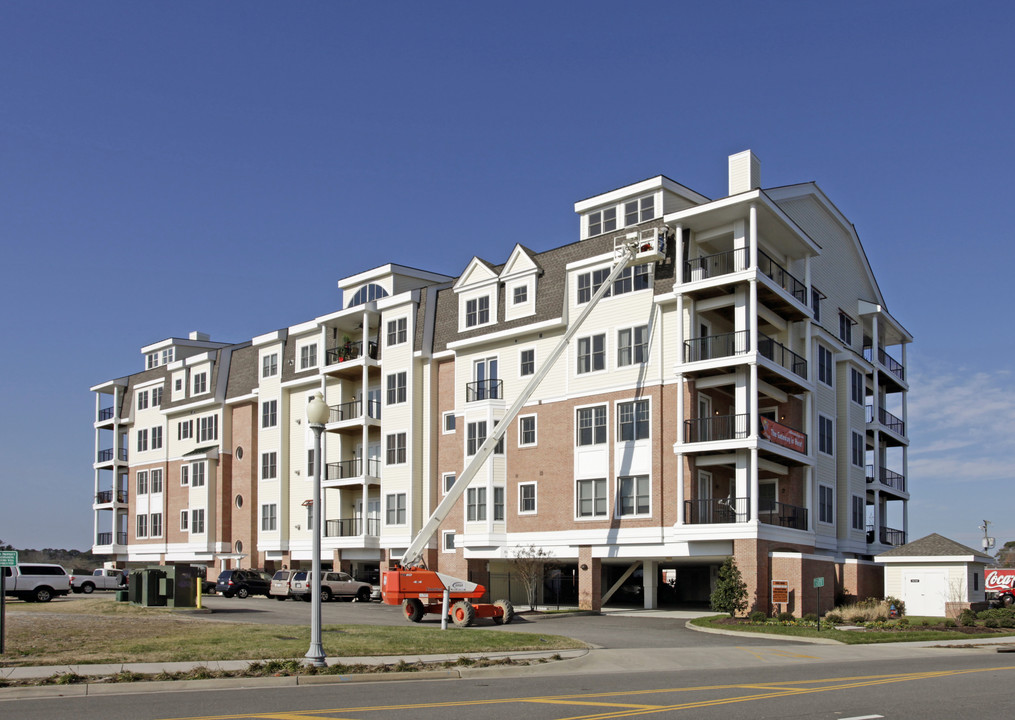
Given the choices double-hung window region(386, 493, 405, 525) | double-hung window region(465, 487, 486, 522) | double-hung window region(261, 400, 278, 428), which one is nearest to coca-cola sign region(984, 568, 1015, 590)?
double-hung window region(465, 487, 486, 522)

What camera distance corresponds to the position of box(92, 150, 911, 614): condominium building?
39938 millimetres

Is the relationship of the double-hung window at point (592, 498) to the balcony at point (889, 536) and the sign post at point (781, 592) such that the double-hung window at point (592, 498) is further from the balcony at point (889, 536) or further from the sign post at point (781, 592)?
the balcony at point (889, 536)

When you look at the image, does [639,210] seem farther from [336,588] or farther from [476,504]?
[336,588]

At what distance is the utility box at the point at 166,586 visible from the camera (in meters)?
37.0

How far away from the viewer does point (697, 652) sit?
2492 centimetres

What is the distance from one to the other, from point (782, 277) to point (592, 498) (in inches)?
498

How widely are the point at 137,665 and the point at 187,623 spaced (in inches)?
436

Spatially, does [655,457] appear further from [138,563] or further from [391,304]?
[138,563]

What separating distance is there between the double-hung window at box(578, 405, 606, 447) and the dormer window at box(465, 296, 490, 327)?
824cm

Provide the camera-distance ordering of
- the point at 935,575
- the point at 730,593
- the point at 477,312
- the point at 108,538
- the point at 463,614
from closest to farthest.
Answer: the point at 463,614, the point at 730,593, the point at 935,575, the point at 477,312, the point at 108,538

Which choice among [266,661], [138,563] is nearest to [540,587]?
[266,661]

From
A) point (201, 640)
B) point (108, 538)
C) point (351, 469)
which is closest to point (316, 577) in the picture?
point (201, 640)

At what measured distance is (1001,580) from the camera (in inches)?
2127

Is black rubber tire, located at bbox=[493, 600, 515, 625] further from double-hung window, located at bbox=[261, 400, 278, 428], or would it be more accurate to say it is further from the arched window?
double-hung window, located at bbox=[261, 400, 278, 428]
